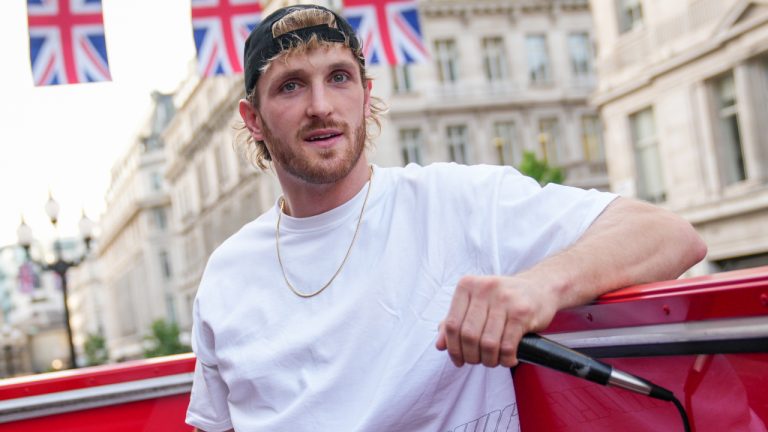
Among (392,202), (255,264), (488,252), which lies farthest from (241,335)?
(488,252)

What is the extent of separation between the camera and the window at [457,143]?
128 ft

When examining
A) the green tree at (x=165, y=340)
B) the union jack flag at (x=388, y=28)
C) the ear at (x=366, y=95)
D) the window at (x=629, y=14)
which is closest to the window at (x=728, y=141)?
Answer: the window at (x=629, y=14)

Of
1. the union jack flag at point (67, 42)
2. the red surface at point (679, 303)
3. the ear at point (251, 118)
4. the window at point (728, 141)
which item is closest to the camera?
the red surface at point (679, 303)

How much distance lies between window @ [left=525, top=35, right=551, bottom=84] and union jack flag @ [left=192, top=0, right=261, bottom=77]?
33.7m

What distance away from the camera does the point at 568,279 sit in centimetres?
150

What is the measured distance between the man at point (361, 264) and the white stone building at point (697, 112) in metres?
18.4

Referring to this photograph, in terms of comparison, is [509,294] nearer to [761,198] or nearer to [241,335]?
[241,335]

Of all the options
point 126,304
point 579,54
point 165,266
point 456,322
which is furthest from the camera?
point 126,304

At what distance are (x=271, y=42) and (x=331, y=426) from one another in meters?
0.88

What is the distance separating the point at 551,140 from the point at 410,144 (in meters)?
6.57

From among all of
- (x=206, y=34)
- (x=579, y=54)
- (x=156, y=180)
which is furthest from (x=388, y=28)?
(x=156, y=180)

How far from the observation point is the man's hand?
137 cm

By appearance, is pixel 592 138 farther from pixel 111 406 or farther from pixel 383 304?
pixel 383 304

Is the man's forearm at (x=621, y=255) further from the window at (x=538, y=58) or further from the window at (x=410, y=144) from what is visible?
the window at (x=538, y=58)
